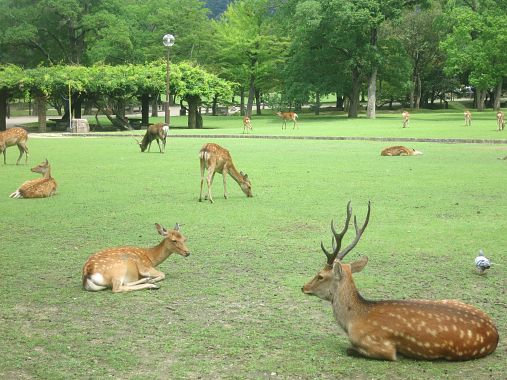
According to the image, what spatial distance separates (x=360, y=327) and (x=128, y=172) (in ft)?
41.6

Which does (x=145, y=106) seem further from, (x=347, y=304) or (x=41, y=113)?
(x=347, y=304)

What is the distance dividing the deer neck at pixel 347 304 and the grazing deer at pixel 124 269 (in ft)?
7.02

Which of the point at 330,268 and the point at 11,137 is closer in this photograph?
the point at 330,268

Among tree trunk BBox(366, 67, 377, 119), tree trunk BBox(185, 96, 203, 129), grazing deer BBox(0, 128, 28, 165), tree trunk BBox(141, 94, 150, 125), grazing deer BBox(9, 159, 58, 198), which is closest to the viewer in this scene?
grazing deer BBox(9, 159, 58, 198)

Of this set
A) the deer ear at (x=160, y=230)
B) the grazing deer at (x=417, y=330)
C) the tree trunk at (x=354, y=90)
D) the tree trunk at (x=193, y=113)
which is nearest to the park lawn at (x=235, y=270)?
the grazing deer at (x=417, y=330)

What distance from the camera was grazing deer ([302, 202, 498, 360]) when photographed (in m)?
4.57

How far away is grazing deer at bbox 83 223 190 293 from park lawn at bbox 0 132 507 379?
0.14 metres

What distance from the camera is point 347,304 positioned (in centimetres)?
491

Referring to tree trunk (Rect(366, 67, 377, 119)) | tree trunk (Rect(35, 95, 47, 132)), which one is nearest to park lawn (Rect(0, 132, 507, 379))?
tree trunk (Rect(35, 95, 47, 132))

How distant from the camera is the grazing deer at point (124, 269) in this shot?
640 centimetres

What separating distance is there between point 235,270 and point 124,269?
1.24 metres

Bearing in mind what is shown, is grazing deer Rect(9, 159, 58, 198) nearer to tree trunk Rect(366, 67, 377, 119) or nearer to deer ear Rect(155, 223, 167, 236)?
deer ear Rect(155, 223, 167, 236)

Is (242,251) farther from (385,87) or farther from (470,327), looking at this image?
(385,87)

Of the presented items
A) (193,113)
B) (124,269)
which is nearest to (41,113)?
(193,113)
